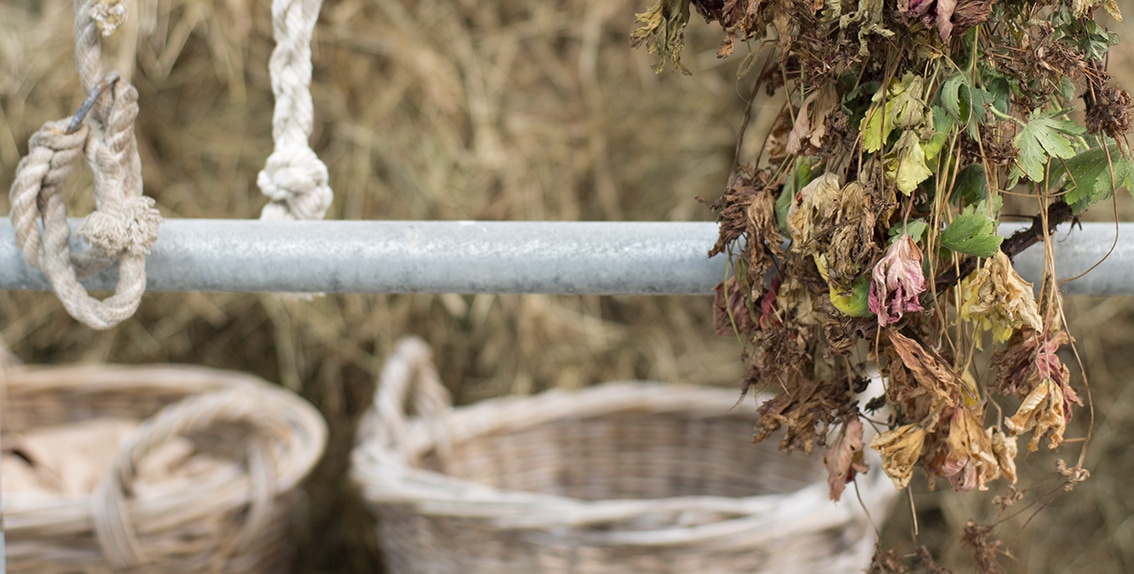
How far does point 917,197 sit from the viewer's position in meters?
0.31

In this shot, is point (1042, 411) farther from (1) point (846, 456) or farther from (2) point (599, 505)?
(2) point (599, 505)

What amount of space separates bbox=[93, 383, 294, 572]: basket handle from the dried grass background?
21cm

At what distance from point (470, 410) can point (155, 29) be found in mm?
552

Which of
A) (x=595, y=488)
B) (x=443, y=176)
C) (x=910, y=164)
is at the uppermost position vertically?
(x=910, y=164)

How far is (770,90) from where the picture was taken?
0.35 m

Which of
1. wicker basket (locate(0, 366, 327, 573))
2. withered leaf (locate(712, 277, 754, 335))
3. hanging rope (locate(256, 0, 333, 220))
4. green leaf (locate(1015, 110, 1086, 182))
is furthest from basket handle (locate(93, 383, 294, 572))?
green leaf (locate(1015, 110, 1086, 182))

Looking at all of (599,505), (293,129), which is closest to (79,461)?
(599,505)

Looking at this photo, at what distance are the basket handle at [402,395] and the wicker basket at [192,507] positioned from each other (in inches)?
2.6

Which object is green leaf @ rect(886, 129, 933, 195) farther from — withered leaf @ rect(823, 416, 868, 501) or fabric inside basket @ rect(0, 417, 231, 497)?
fabric inside basket @ rect(0, 417, 231, 497)

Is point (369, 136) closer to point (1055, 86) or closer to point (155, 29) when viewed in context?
point (155, 29)

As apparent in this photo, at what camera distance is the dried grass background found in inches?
43.1

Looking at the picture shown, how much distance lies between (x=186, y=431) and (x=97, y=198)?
55 cm

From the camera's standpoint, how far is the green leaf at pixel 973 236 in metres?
0.28

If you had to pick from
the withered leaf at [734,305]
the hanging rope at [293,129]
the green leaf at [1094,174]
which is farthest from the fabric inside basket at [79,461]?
the green leaf at [1094,174]
